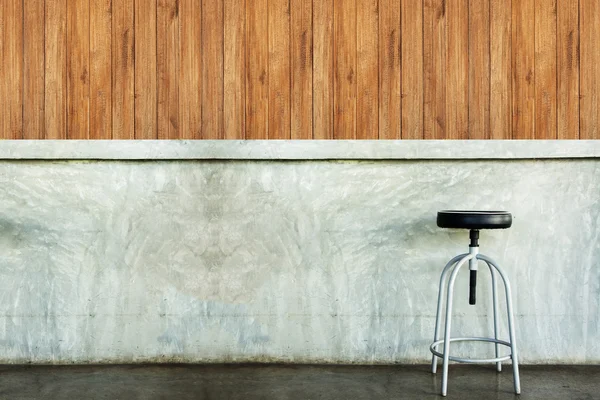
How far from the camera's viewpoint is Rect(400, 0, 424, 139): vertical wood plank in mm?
2832

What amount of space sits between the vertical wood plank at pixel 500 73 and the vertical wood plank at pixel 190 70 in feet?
5.01

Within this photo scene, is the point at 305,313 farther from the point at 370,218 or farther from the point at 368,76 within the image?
the point at 368,76

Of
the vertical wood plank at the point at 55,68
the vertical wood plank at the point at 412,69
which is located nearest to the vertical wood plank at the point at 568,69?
the vertical wood plank at the point at 412,69

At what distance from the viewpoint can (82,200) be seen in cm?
278

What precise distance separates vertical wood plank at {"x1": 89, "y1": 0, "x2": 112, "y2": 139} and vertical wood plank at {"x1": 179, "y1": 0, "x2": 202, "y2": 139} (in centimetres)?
37

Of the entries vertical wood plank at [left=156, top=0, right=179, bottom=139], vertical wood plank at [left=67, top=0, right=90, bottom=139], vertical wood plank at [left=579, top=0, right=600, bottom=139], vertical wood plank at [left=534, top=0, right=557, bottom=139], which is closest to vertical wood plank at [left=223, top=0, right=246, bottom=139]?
vertical wood plank at [left=156, top=0, right=179, bottom=139]

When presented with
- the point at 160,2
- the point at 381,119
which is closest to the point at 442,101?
the point at 381,119

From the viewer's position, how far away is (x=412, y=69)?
9.30ft

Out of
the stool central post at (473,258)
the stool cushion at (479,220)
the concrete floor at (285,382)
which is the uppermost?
the stool cushion at (479,220)

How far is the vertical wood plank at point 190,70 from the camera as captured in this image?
2.83 m

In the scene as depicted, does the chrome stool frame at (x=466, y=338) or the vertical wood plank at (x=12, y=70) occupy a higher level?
the vertical wood plank at (x=12, y=70)

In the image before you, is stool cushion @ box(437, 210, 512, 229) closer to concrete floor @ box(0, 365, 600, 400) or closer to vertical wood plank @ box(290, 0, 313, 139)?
concrete floor @ box(0, 365, 600, 400)

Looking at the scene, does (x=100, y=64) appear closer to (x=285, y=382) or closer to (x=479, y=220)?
(x=285, y=382)

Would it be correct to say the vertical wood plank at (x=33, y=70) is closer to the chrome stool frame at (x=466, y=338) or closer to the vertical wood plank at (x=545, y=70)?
the chrome stool frame at (x=466, y=338)
